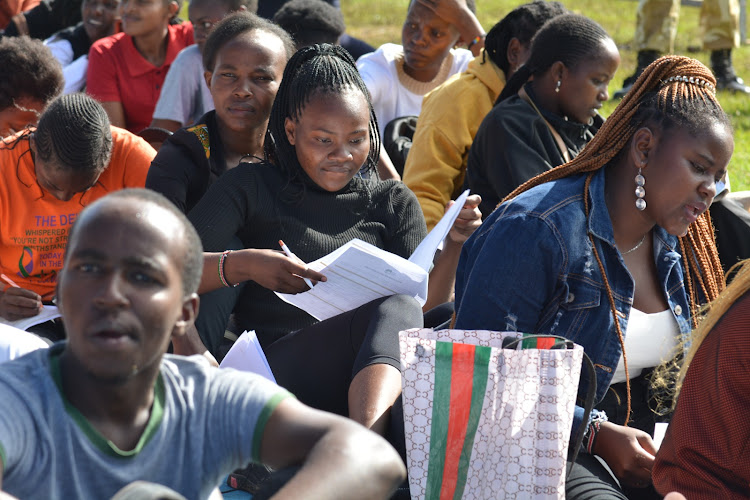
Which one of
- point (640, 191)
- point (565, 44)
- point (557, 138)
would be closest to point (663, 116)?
point (640, 191)

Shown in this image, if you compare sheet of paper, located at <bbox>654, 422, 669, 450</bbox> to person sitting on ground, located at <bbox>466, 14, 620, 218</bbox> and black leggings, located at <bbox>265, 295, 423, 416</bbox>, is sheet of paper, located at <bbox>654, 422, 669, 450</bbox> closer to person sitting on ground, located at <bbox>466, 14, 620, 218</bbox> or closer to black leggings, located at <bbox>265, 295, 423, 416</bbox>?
black leggings, located at <bbox>265, 295, 423, 416</bbox>

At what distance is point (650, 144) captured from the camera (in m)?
2.88

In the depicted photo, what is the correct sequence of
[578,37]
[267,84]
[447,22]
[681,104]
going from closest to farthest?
1. [681,104]
2. [267,84]
3. [578,37]
4. [447,22]

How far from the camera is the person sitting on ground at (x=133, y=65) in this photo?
5711mm

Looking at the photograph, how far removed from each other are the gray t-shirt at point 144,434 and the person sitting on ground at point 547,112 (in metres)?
2.46

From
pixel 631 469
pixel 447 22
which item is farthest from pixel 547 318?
pixel 447 22

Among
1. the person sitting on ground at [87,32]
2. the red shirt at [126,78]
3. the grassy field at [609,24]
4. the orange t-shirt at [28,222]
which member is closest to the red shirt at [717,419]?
the orange t-shirt at [28,222]

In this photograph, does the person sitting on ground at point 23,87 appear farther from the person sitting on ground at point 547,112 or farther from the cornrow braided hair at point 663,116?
the cornrow braided hair at point 663,116

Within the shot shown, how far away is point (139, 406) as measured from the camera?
5.83ft

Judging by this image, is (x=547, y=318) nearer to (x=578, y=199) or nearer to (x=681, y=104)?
(x=578, y=199)

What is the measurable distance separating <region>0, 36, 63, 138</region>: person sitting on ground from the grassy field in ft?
16.7

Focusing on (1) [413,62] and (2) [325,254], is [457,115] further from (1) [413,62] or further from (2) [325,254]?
(2) [325,254]

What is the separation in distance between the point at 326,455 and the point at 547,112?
2.87 metres

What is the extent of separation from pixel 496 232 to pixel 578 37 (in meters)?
1.76
